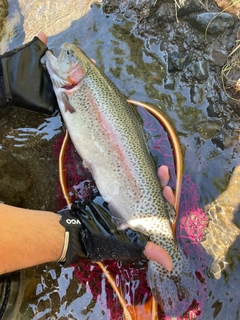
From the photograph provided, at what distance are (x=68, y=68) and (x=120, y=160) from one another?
83 cm

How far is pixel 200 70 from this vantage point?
2.78m

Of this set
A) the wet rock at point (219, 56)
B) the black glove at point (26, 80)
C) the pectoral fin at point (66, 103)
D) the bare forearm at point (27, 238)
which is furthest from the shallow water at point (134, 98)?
the bare forearm at point (27, 238)

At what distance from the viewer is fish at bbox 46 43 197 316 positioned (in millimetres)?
2170

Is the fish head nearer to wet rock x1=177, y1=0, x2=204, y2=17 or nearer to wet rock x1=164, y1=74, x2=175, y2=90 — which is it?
wet rock x1=164, y1=74, x2=175, y2=90

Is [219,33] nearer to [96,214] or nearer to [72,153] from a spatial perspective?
[72,153]

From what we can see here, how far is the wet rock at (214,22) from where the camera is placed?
2.81 metres

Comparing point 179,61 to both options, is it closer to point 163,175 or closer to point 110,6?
point 110,6

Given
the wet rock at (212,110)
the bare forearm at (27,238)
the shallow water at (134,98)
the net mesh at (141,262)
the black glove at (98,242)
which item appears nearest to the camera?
the bare forearm at (27,238)

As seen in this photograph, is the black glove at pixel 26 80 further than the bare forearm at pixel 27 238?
Yes

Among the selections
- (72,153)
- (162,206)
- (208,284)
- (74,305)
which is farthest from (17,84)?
(208,284)

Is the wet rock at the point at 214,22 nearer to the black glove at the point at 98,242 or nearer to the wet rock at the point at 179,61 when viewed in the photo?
the wet rock at the point at 179,61

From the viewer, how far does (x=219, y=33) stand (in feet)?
9.36

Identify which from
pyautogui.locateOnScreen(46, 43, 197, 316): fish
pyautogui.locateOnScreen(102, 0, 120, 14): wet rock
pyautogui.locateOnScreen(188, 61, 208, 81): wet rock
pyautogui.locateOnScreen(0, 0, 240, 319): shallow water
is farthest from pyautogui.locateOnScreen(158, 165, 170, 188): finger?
pyautogui.locateOnScreen(102, 0, 120, 14): wet rock

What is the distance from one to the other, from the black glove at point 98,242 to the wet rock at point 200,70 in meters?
1.53
